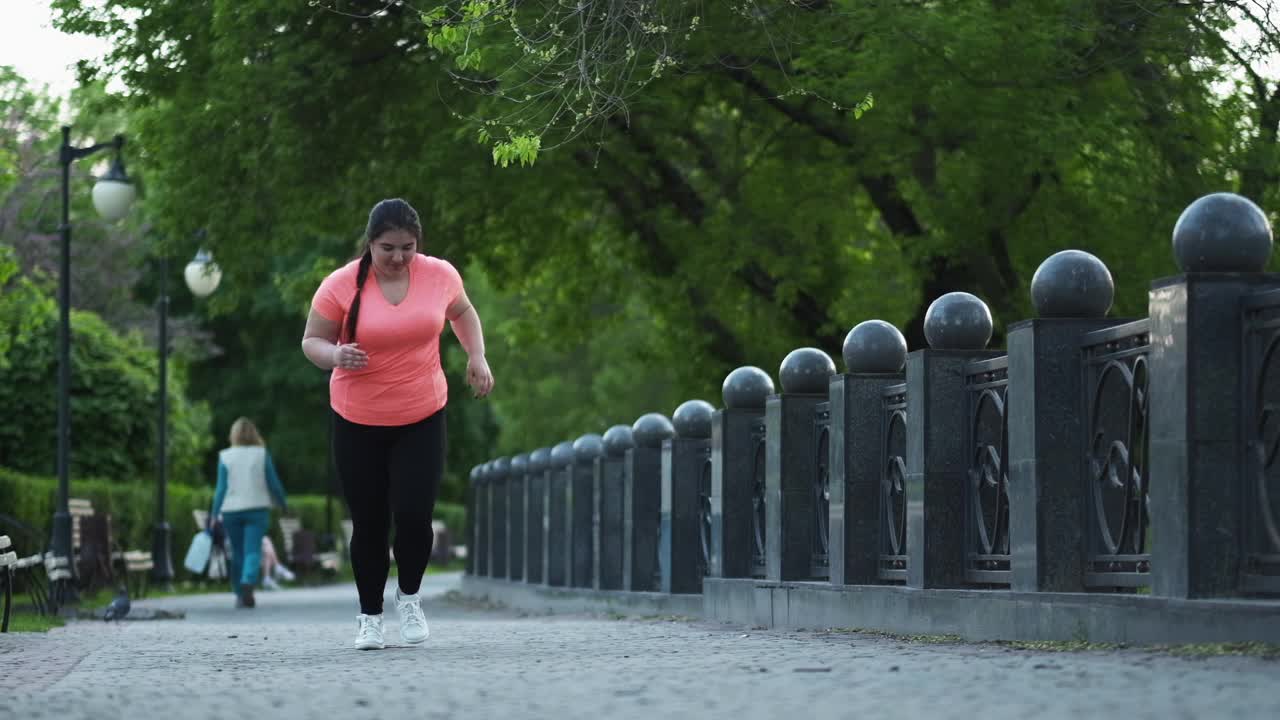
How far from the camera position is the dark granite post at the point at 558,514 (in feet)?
64.6

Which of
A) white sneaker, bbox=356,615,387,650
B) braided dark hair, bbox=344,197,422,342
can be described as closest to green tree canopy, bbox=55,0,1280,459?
braided dark hair, bbox=344,197,422,342

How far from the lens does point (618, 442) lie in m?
17.2

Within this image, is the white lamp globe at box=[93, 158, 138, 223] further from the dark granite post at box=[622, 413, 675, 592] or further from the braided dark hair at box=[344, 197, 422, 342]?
the braided dark hair at box=[344, 197, 422, 342]

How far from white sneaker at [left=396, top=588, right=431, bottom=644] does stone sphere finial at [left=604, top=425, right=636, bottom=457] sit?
7936 mm

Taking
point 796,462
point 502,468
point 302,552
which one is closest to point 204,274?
point 502,468

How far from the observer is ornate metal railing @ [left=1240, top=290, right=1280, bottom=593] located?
6.85m

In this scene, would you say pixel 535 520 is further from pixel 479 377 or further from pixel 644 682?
pixel 644 682

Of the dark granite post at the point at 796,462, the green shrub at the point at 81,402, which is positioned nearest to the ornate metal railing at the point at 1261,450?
the dark granite post at the point at 796,462

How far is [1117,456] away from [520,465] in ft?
49.2

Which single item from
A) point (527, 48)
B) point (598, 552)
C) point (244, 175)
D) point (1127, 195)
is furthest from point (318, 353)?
point (244, 175)

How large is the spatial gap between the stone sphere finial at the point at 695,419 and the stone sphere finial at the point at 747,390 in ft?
4.11

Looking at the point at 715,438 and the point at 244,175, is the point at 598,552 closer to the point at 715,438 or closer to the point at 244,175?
the point at 715,438

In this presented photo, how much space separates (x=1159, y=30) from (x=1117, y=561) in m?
9.11

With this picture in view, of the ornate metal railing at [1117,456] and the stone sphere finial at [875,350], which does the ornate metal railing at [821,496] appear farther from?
the ornate metal railing at [1117,456]
